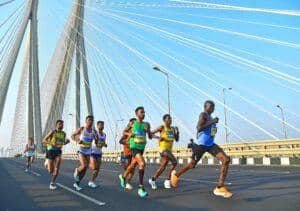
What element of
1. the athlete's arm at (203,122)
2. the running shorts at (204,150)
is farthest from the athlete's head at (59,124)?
the athlete's arm at (203,122)

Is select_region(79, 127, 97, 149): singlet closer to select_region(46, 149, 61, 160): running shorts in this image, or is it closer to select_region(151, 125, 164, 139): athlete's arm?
select_region(46, 149, 61, 160): running shorts

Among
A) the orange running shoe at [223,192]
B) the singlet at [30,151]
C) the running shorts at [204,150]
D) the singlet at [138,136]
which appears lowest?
the orange running shoe at [223,192]

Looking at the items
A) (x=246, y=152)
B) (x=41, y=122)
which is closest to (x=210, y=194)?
(x=246, y=152)

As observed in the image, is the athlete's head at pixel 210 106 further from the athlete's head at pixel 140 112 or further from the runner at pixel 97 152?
the runner at pixel 97 152

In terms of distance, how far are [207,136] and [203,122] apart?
32 cm

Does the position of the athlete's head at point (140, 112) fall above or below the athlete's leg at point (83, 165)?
above

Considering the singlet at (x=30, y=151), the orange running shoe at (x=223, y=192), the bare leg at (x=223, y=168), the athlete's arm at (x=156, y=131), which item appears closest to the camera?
the orange running shoe at (x=223, y=192)

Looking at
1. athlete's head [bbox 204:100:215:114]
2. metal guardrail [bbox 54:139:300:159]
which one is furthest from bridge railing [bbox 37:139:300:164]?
athlete's head [bbox 204:100:215:114]

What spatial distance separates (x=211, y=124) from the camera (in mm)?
8430

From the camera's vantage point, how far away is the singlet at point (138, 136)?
955 cm

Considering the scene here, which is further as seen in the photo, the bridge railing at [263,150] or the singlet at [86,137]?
the bridge railing at [263,150]

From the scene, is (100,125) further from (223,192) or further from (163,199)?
(223,192)

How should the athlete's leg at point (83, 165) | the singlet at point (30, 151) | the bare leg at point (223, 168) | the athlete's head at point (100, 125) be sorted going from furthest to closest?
the singlet at point (30, 151) → the athlete's head at point (100, 125) → the athlete's leg at point (83, 165) → the bare leg at point (223, 168)

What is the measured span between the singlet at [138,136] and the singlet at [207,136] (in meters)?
1.42
